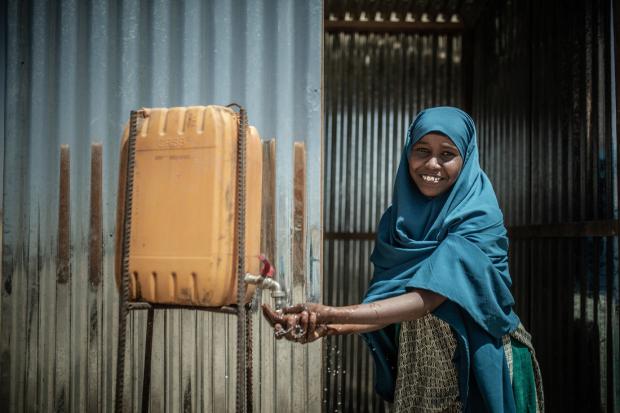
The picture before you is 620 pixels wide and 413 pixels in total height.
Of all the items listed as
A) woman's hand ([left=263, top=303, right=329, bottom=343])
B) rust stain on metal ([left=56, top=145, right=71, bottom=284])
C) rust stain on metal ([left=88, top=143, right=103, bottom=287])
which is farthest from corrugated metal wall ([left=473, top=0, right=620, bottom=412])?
rust stain on metal ([left=56, top=145, right=71, bottom=284])

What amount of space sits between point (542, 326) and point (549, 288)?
330mm

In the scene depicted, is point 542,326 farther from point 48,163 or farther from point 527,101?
point 48,163

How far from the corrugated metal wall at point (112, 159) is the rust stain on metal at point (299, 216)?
0.10 feet

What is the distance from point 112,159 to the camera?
277 centimetres

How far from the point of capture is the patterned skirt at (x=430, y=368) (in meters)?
1.85

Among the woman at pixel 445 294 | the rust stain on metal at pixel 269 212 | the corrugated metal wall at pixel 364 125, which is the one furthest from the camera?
the corrugated metal wall at pixel 364 125

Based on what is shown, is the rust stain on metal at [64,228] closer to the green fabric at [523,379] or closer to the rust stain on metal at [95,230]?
the rust stain on metal at [95,230]

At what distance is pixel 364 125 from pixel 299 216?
10.6ft

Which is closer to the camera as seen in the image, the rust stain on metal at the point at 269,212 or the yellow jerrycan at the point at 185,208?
the yellow jerrycan at the point at 185,208

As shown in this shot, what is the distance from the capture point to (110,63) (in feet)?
9.12

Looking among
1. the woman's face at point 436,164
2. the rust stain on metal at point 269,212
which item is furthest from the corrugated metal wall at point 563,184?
the rust stain on metal at point 269,212

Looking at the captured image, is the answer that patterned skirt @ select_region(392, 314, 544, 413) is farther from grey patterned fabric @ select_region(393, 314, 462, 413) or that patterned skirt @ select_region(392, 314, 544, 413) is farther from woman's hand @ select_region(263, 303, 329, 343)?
woman's hand @ select_region(263, 303, 329, 343)

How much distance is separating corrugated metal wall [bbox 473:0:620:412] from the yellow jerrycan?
1.89m

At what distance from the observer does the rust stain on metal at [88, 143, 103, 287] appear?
2754 mm
